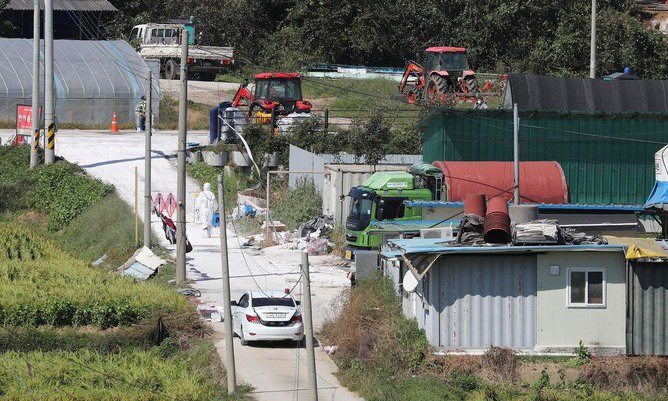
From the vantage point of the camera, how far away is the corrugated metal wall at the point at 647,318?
80.6ft

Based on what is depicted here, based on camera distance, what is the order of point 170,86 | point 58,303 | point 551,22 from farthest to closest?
1. point 551,22
2. point 170,86
3. point 58,303

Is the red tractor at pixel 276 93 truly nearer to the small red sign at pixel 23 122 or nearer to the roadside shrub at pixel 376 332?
the small red sign at pixel 23 122

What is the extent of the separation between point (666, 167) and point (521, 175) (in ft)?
14.5

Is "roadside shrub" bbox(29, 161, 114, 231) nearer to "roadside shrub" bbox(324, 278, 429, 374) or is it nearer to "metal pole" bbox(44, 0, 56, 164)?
"metal pole" bbox(44, 0, 56, 164)

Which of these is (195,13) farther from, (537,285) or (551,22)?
(537,285)

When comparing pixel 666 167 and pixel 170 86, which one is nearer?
pixel 666 167

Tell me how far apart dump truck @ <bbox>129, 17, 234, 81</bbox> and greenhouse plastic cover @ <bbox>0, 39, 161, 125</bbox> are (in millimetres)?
4081

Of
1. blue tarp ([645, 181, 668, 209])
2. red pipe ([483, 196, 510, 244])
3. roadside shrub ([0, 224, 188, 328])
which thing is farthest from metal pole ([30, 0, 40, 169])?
red pipe ([483, 196, 510, 244])

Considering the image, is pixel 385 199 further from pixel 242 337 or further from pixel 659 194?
pixel 242 337

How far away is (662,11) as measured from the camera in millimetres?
71625

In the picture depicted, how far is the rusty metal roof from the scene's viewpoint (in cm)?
7225

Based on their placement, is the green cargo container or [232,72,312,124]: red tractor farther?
[232,72,312,124]: red tractor

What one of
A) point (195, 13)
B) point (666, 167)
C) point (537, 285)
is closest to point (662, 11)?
point (195, 13)

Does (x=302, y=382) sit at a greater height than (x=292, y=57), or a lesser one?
lesser
